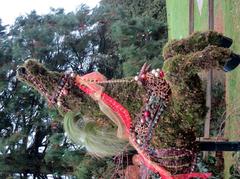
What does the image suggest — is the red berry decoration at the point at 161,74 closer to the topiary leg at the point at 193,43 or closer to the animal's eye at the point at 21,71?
the topiary leg at the point at 193,43

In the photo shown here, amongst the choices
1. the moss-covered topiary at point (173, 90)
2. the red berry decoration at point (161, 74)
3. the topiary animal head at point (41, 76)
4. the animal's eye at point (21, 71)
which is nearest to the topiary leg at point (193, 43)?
the moss-covered topiary at point (173, 90)

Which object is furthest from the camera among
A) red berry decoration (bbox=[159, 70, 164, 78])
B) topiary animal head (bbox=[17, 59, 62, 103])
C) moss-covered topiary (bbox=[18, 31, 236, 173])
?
topiary animal head (bbox=[17, 59, 62, 103])

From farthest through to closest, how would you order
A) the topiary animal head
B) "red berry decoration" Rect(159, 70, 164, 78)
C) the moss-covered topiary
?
the topiary animal head, "red berry decoration" Rect(159, 70, 164, 78), the moss-covered topiary

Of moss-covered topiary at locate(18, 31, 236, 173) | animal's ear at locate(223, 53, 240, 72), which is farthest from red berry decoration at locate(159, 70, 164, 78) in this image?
animal's ear at locate(223, 53, 240, 72)

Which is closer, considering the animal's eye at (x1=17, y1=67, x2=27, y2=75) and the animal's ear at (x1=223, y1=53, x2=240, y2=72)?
the animal's ear at (x1=223, y1=53, x2=240, y2=72)

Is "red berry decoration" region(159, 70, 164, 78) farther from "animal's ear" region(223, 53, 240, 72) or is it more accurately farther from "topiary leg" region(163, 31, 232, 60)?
"animal's ear" region(223, 53, 240, 72)

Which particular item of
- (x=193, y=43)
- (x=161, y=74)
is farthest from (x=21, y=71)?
(x=193, y=43)

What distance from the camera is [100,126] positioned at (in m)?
2.77

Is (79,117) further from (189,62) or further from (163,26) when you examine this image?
(163,26)

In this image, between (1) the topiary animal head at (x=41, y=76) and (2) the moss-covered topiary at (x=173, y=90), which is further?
(1) the topiary animal head at (x=41, y=76)

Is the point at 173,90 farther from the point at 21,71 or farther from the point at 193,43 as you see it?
the point at 21,71

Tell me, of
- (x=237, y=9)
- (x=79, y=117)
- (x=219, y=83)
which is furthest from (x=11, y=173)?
(x=79, y=117)

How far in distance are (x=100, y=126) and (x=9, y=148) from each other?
18.6 feet

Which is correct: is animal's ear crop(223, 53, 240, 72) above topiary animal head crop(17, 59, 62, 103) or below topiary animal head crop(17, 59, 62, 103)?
above
